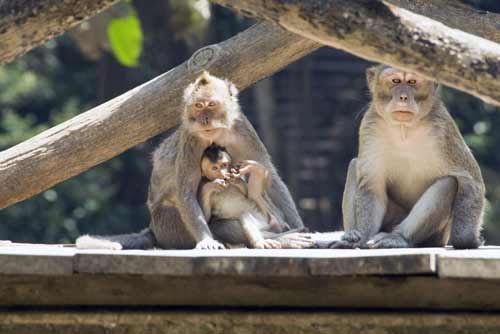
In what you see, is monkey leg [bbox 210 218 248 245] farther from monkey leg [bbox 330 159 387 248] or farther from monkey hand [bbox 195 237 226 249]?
monkey leg [bbox 330 159 387 248]

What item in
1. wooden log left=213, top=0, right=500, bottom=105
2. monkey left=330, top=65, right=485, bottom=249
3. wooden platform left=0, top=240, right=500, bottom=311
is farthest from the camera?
monkey left=330, top=65, right=485, bottom=249

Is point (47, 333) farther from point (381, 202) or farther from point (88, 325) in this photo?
point (381, 202)

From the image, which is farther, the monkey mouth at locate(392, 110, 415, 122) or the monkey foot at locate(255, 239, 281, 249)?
the monkey foot at locate(255, 239, 281, 249)

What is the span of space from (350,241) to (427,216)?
1.56 feet

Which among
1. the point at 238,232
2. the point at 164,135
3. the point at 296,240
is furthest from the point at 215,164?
the point at 164,135

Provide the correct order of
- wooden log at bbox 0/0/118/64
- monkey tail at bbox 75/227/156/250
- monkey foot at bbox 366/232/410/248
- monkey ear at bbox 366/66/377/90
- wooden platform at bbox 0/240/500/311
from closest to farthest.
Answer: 1. wooden log at bbox 0/0/118/64
2. wooden platform at bbox 0/240/500/311
3. monkey foot at bbox 366/232/410/248
4. monkey ear at bbox 366/66/377/90
5. monkey tail at bbox 75/227/156/250

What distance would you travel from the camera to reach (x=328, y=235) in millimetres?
8523

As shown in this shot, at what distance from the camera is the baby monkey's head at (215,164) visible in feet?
28.4

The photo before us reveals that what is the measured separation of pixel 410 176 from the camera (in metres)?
8.26

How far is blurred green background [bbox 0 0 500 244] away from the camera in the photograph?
1742cm

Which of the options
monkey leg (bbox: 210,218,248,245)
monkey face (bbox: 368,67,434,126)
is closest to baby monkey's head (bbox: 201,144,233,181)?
monkey leg (bbox: 210,218,248,245)

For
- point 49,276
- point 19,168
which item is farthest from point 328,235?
point 49,276

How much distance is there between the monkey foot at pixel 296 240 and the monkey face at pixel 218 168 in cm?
59

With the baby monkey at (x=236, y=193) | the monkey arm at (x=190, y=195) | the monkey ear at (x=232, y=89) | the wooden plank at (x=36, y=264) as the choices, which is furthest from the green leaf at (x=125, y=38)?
the wooden plank at (x=36, y=264)
